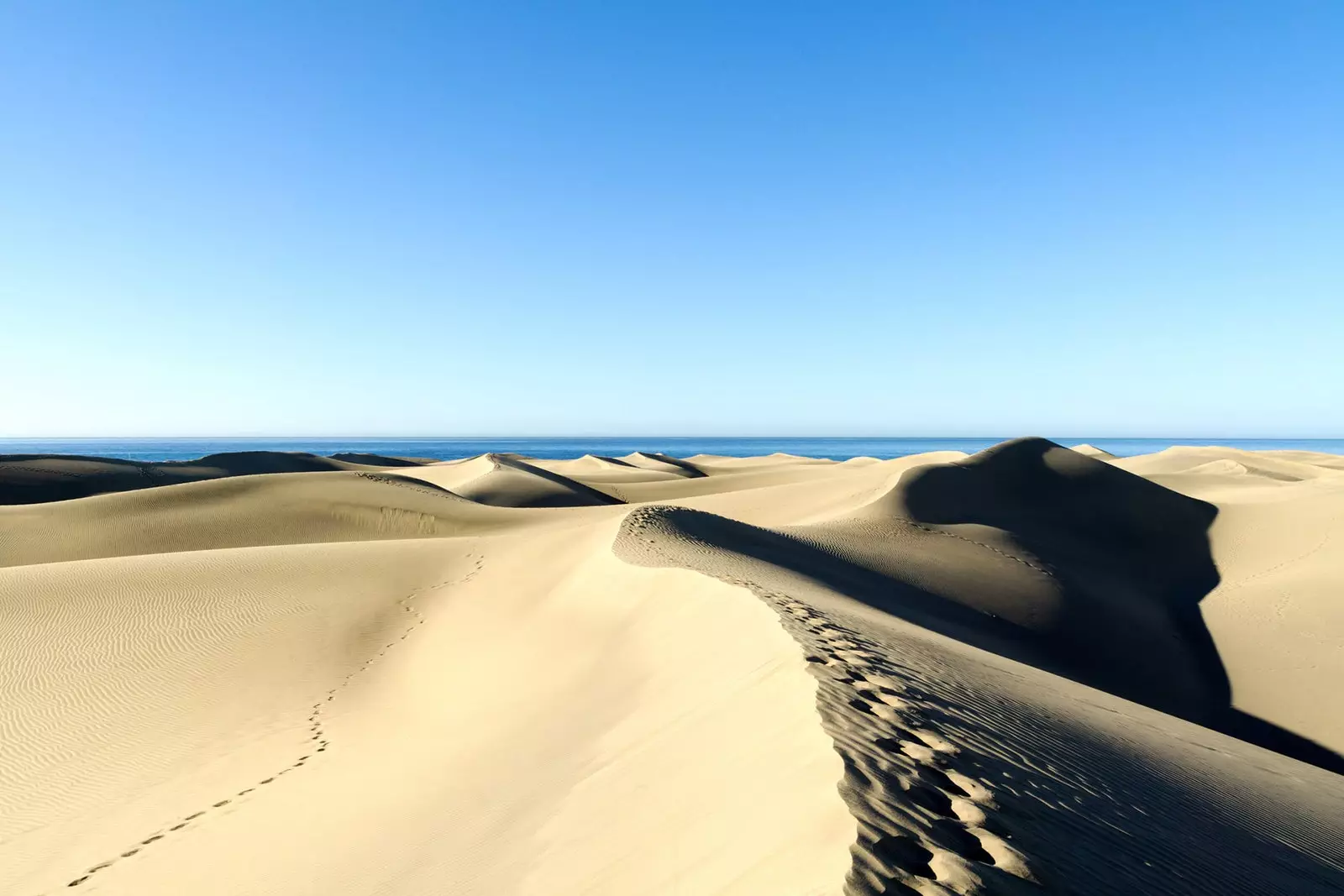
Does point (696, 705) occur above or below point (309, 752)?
above

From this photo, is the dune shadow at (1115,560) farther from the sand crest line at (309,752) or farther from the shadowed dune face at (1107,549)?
the sand crest line at (309,752)

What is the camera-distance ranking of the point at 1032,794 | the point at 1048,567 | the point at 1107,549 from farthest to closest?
1. the point at 1107,549
2. the point at 1048,567
3. the point at 1032,794

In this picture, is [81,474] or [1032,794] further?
[81,474]

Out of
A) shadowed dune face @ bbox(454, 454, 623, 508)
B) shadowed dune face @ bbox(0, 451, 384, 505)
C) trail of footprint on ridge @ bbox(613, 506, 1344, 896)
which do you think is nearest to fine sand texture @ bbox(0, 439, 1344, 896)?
trail of footprint on ridge @ bbox(613, 506, 1344, 896)

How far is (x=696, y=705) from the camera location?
521 centimetres

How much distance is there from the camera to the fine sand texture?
3.27 m

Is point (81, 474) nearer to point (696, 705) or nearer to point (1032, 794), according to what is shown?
point (696, 705)

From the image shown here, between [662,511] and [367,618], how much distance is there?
6312mm

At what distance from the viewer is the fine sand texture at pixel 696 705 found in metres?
3.27

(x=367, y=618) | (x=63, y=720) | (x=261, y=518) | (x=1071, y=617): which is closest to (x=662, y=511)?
(x=367, y=618)

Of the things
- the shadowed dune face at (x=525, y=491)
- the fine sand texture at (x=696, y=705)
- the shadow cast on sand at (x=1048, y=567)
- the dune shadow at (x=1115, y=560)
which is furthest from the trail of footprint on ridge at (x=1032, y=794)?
the shadowed dune face at (x=525, y=491)

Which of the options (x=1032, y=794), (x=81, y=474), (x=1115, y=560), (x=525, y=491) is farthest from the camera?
(x=81, y=474)

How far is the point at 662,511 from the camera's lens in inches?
625

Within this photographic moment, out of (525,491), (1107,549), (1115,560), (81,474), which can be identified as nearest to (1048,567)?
(1115,560)
